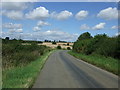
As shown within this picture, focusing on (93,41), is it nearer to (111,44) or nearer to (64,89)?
(111,44)

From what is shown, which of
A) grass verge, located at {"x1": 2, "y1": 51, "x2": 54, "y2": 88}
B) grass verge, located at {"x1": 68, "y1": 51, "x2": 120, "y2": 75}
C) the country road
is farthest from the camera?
grass verge, located at {"x1": 68, "y1": 51, "x2": 120, "y2": 75}

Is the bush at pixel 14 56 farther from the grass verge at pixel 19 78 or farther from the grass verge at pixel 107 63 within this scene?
the grass verge at pixel 107 63

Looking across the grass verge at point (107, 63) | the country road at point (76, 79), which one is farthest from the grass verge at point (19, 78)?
the grass verge at point (107, 63)

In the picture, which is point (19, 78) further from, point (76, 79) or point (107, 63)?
point (107, 63)

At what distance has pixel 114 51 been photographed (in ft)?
83.4

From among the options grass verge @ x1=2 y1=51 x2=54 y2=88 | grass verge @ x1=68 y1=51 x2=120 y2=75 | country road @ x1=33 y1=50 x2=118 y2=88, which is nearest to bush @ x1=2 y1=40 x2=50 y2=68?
grass verge @ x1=2 y1=51 x2=54 y2=88

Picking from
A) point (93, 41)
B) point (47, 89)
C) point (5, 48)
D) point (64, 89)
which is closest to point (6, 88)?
point (47, 89)

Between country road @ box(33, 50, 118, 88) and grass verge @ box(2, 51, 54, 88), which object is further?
country road @ box(33, 50, 118, 88)

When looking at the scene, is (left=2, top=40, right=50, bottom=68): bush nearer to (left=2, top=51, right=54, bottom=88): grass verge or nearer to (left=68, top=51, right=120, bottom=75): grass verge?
(left=2, top=51, right=54, bottom=88): grass verge

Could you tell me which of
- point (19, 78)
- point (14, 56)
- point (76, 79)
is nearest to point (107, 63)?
point (76, 79)

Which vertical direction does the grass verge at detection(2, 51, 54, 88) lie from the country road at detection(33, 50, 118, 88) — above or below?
above

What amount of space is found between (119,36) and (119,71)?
9921mm

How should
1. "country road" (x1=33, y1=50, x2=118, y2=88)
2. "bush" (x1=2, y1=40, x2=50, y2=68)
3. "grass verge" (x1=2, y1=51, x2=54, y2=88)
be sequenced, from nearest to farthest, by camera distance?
"grass verge" (x1=2, y1=51, x2=54, y2=88), "country road" (x1=33, y1=50, x2=118, y2=88), "bush" (x1=2, y1=40, x2=50, y2=68)

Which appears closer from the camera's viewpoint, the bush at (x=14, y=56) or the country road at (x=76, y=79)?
the country road at (x=76, y=79)
